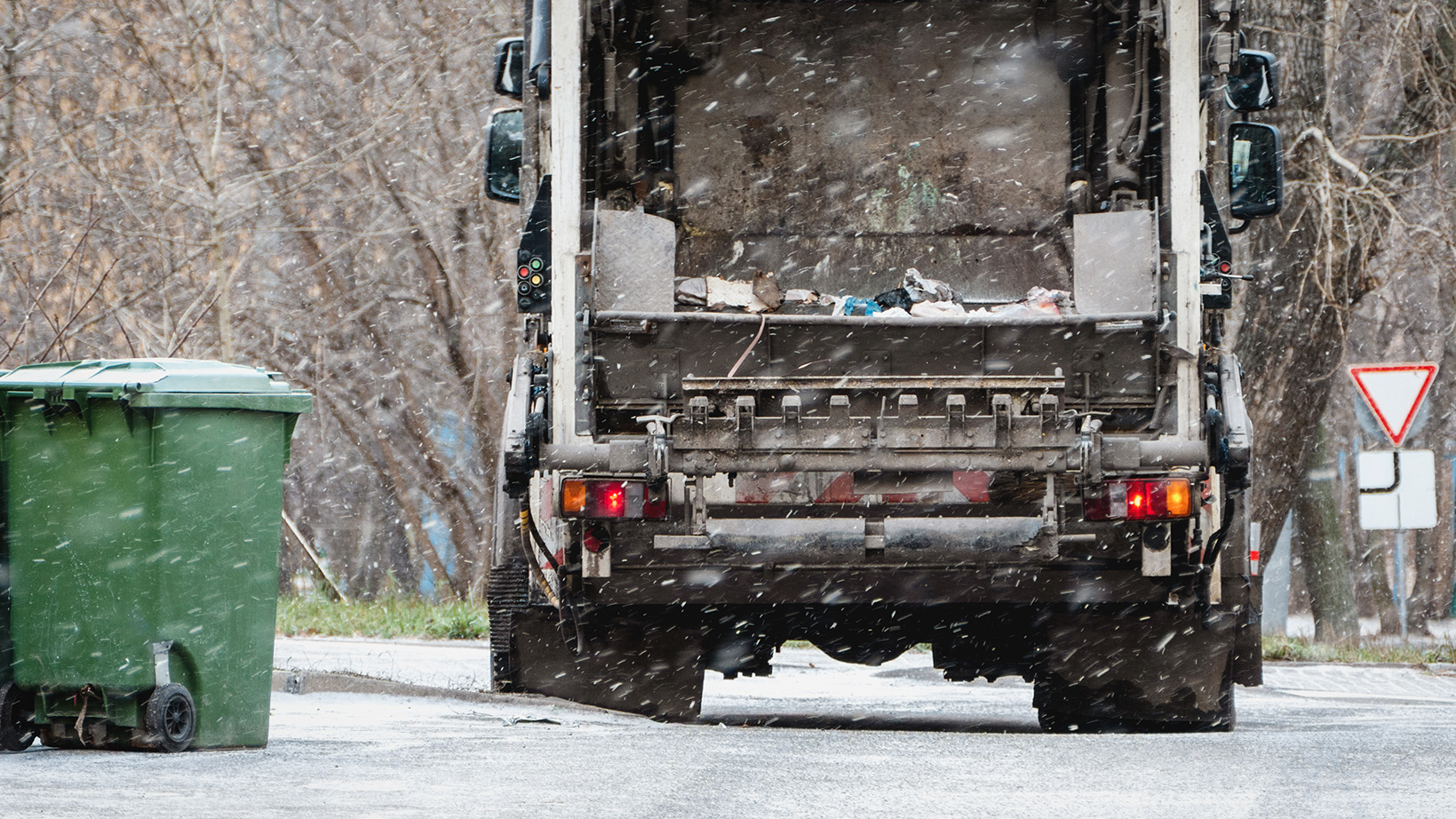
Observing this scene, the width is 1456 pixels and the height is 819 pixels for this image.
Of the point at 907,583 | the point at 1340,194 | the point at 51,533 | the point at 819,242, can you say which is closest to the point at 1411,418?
the point at 1340,194

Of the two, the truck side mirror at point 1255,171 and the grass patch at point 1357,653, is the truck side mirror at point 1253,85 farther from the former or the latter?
the grass patch at point 1357,653

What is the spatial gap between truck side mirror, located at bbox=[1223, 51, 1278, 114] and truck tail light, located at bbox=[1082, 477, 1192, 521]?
187 centimetres

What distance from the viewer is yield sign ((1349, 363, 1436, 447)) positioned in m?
13.3

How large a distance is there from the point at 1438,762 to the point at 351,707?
427 cm

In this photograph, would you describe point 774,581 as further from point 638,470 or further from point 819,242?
point 819,242

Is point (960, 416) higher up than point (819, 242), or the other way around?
point (819, 242)

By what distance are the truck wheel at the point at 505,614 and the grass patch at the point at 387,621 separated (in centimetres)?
552

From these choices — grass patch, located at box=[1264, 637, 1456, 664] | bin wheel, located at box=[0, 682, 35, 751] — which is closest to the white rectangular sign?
grass patch, located at box=[1264, 637, 1456, 664]

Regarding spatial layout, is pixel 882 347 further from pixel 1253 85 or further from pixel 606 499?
pixel 1253 85

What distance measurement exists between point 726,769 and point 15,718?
215cm

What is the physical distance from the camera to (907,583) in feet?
24.8

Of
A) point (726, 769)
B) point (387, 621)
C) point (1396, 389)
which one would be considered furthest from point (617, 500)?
point (387, 621)

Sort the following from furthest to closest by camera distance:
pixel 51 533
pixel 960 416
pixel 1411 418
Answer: pixel 1411 418 → pixel 960 416 → pixel 51 533

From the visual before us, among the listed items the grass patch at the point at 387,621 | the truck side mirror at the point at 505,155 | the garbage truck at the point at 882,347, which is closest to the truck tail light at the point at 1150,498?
the garbage truck at the point at 882,347
